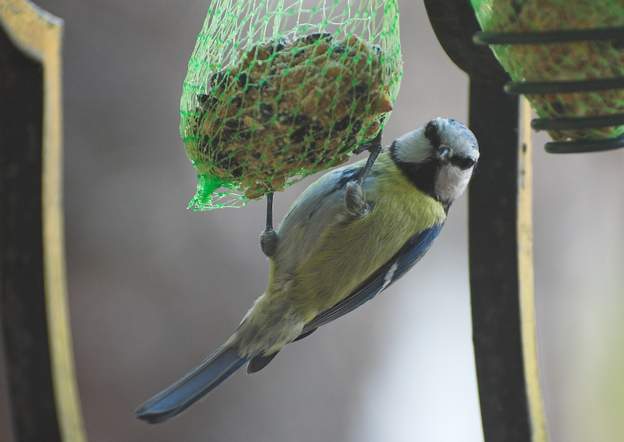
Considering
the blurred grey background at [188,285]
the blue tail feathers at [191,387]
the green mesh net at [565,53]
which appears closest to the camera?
the green mesh net at [565,53]

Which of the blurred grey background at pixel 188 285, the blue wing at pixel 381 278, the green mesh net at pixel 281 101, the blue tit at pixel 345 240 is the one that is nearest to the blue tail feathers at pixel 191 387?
the blue tit at pixel 345 240

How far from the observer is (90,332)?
2.63 metres

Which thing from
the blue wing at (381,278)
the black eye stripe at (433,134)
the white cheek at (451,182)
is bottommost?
the blue wing at (381,278)

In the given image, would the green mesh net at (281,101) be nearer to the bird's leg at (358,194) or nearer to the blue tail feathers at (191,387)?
the bird's leg at (358,194)

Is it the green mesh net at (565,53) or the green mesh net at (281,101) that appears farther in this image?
the green mesh net at (281,101)

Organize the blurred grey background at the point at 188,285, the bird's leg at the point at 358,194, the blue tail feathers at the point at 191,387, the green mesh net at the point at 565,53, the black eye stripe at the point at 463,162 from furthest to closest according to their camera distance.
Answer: the blurred grey background at the point at 188,285
the bird's leg at the point at 358,194
the black eye stripe at the point at 463,162
the blue tail feathers at the point at 191,387
the green mesh net at the point at 565,53

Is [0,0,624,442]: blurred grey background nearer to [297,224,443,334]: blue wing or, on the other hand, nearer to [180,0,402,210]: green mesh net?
[297,224,443,334]: blue wing

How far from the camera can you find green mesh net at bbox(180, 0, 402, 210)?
130 cm

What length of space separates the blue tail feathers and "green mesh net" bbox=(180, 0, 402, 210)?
29 cm

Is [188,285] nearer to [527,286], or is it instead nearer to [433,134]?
[433,134]

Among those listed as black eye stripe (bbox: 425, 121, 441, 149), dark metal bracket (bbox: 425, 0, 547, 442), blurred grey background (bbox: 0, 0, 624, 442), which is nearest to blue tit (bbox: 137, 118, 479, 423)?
black eye stripe (bbox: 425, 121, 441, 149)

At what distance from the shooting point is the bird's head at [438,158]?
1445 millimetres

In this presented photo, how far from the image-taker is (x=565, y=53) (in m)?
1.16

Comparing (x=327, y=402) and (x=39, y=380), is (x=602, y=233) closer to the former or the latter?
(x=327, y=402)
